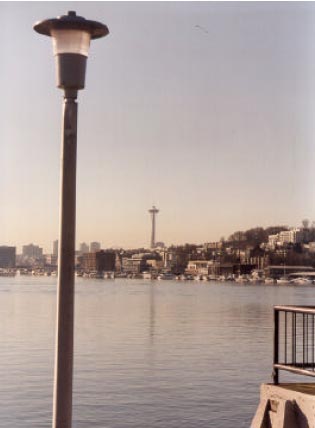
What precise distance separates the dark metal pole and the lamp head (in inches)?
9.1

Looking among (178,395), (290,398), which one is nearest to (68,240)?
(290,398)

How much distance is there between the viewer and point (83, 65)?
5.88 metres

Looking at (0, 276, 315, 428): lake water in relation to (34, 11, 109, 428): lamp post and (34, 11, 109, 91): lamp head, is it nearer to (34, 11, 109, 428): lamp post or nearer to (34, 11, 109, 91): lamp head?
(34, 11, 109, 428): lamp post

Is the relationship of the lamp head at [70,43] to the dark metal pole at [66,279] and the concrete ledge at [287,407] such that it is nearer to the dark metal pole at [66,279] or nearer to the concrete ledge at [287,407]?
the dark metal pole at [66,279]

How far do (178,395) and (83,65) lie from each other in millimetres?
21765

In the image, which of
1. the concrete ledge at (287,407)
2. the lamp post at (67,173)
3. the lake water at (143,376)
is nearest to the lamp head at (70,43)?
the lamp post at (67,173)

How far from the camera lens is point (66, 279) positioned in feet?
18.3

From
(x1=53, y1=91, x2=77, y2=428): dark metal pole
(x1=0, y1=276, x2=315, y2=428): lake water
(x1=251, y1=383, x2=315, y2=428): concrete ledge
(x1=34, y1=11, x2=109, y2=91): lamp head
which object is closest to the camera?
(x1=53, y1=91, x2=77, y2=428): dark metal pole

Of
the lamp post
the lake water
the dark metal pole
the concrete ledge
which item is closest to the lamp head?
the lamp post

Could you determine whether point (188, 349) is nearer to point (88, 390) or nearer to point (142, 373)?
point (142, 373)

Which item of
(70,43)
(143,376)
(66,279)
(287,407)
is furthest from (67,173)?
(143,376)

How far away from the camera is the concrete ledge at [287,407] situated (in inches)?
325

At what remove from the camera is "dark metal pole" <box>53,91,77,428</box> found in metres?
5.56

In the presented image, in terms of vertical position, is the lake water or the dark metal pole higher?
the dark metal pole
